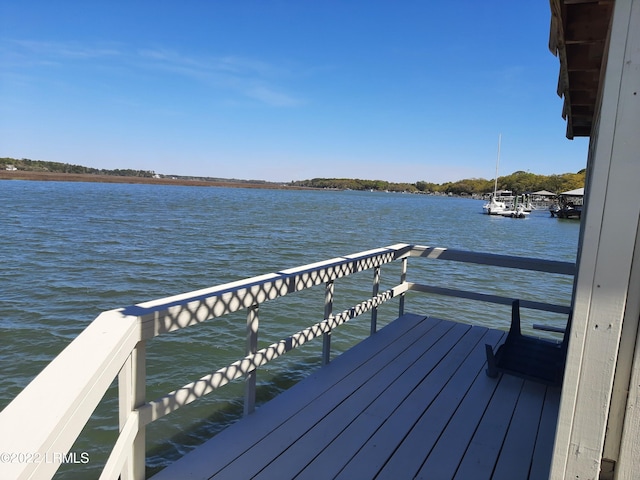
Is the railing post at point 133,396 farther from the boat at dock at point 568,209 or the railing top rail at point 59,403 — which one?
the boat at dock at point 568,209

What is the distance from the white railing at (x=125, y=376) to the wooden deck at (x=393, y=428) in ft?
0.93

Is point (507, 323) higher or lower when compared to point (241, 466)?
lower

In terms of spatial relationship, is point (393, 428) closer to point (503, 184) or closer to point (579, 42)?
point (579, 42)

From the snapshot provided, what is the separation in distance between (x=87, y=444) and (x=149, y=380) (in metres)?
1.23

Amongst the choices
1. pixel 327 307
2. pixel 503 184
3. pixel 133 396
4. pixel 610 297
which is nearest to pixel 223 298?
pixel 133 396

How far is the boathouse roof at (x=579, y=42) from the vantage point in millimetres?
2332

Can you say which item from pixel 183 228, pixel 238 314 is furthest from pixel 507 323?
pixel 183 228

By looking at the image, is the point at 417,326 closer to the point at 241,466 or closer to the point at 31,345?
the point at 241,466

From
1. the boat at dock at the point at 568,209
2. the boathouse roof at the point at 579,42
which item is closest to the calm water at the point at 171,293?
the boathouse roof at the point at 579,42

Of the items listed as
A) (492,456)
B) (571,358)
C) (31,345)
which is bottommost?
(31,345)

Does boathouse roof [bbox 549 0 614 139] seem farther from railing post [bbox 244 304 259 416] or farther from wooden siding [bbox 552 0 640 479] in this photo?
railing post [bbox 244 304 259 416]

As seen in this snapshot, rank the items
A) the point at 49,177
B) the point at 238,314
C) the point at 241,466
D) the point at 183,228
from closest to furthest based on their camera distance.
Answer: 1. the point at 241,466
2. the point at 238,314
3. the point at 183,228
4. the point at 49,177

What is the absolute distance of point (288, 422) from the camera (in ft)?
8.21

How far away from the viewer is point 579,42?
2498 millimetres
